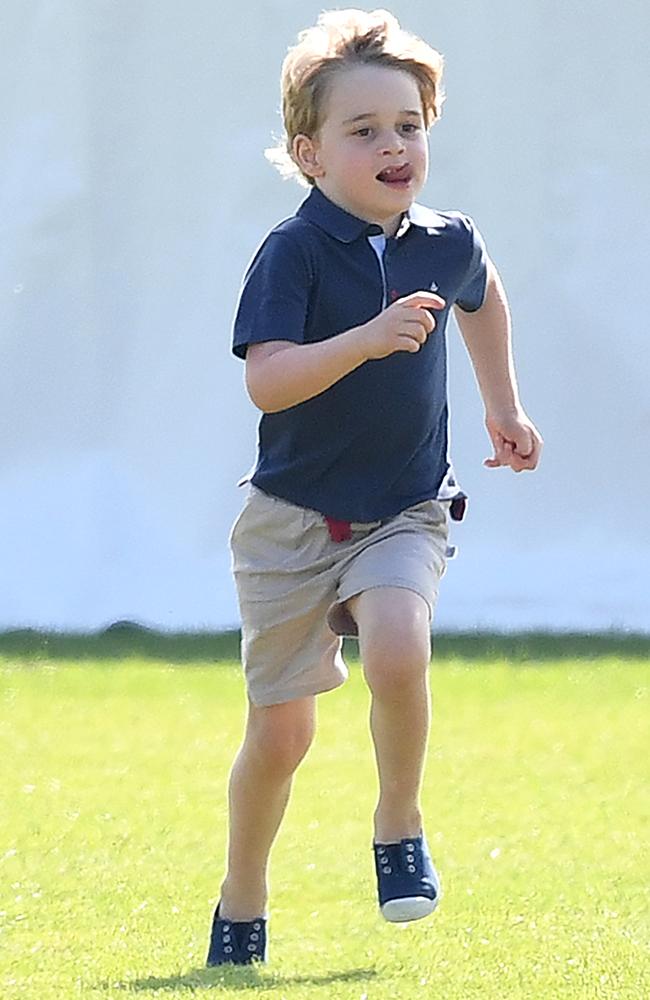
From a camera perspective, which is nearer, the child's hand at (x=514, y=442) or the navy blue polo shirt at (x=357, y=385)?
the navy blue polo shirt at (x=357, y=385)

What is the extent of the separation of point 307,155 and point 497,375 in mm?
532

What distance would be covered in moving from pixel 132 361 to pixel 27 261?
2.03 ft

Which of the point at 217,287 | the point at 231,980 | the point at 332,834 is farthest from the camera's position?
the point at 217,287

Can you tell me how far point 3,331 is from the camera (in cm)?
1001

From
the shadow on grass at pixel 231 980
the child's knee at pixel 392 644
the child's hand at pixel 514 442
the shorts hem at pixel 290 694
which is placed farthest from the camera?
the child's hand at pixel 514 442

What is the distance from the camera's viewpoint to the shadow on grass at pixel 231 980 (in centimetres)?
374

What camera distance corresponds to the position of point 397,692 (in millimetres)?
3656

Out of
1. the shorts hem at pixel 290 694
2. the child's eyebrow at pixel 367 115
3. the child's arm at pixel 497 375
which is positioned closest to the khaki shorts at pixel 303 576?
the shorts hem at pixel 290 694

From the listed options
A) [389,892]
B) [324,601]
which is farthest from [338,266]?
[389,892]

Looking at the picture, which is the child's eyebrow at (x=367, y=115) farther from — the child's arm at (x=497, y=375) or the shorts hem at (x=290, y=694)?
the shorts hem at (x=290, y=694)

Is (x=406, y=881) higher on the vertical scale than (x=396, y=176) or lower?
lower

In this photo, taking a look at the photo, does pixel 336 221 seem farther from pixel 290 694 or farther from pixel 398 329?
pixel 290 694

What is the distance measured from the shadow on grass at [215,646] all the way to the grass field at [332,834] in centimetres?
4

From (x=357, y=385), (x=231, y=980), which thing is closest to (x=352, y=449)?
(x=357, y=385)
